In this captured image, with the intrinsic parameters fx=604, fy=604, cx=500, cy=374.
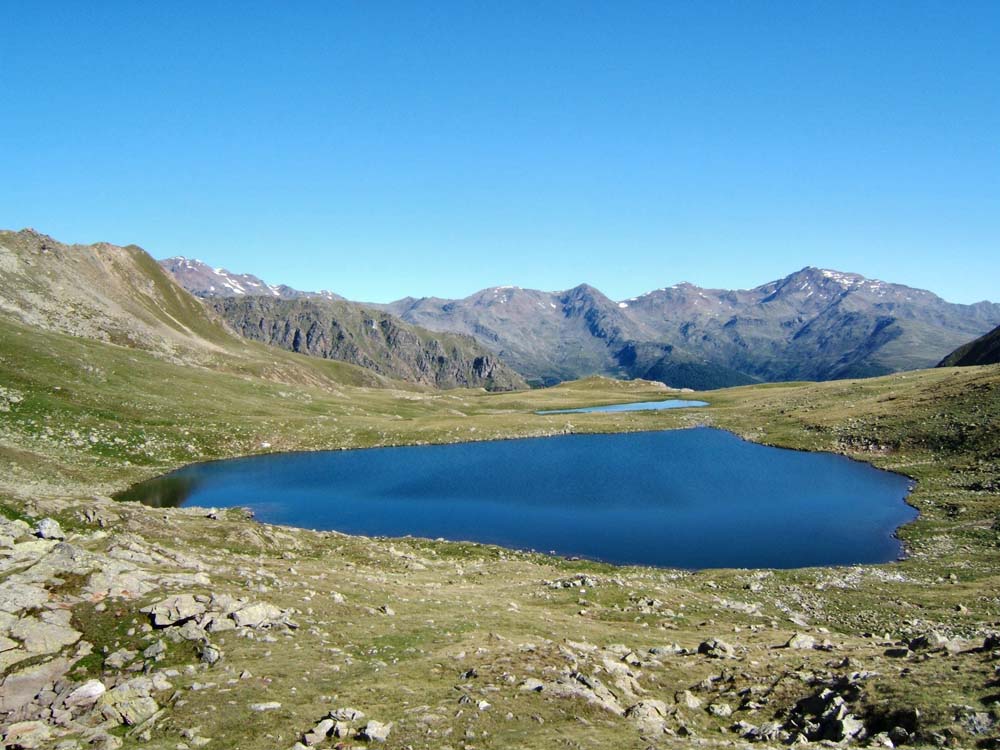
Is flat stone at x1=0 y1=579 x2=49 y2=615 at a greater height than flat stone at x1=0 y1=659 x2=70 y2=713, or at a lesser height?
greater

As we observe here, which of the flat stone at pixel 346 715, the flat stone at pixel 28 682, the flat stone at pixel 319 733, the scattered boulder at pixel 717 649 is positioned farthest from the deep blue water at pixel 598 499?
the flat stone at pixel 28 682

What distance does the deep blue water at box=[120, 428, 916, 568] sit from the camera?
173ft

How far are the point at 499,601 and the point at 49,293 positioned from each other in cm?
15008

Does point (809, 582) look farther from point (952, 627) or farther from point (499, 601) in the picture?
point (499, 601)

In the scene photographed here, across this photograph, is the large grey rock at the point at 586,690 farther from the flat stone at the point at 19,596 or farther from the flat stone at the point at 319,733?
the flat stone at the point at 19,596

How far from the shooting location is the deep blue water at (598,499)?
5275cm

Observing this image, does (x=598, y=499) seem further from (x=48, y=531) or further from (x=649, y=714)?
(x=48, y=531)

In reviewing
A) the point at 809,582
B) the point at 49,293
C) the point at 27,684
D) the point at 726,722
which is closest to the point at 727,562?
the point at 809,582

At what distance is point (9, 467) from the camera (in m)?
52.6

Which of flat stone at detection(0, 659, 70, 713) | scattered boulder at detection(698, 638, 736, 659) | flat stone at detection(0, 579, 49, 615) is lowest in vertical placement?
scattered boulder at detection(698, 638, 736, 659)

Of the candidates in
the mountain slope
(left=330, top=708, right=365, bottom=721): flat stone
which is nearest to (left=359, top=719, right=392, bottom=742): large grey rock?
(left=330, top=708, right=365, bottom=721): flat stone

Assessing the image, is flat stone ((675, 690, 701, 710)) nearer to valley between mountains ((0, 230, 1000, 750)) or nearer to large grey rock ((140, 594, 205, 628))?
valley between mountains ((0, 230, 1000, 750))

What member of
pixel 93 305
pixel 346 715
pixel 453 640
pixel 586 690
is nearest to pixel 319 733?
pixel 346 715

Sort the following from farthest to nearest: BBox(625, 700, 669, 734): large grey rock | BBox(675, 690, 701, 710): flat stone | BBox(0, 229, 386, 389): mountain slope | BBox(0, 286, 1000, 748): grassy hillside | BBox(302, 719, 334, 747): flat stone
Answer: BBox(0, 229, 386, 389): mountain slope, BBox(675, 690, 701, 710): flat stone, BBox(625, 700, 669, 734): large grey rock, BBox(0, 286, 1000, 748): grassy hillside, BBox(302, 719, 334, 747): flat stone
